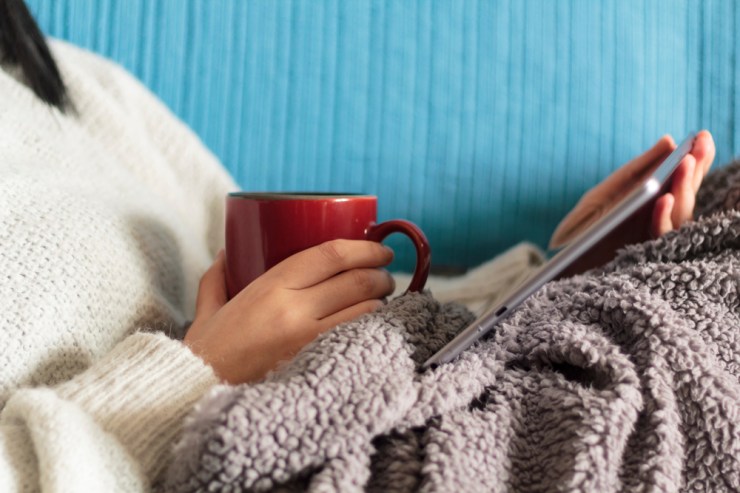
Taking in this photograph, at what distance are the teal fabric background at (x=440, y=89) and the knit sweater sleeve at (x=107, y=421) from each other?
0.42 m

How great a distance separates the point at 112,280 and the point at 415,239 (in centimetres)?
25

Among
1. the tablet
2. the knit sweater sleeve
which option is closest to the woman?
the knit sweater sleeve

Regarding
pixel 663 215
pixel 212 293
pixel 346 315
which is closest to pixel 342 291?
pixel 346 315

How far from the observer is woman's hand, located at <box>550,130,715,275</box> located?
0.55m

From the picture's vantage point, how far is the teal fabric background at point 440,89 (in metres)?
0.78

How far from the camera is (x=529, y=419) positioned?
40cm

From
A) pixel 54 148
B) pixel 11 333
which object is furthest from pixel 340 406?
pixel 54 148

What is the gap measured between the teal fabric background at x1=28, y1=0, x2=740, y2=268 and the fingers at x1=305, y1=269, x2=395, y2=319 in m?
0.32

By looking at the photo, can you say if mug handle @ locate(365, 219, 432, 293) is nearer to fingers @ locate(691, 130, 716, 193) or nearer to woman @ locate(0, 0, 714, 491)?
woman @ locate(0, 0, 714, 491)

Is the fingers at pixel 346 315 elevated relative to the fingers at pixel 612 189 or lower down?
lower down

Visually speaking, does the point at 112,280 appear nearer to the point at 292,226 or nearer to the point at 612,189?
the point at 292,226

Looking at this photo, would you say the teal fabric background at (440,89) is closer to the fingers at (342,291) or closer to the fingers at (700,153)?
the fingers at (700,153)

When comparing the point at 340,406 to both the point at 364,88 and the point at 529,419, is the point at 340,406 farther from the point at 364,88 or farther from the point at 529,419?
the point at 364,88

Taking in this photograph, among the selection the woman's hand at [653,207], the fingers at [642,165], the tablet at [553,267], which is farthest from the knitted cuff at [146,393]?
the fingers at [642,165]
